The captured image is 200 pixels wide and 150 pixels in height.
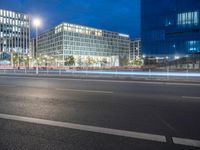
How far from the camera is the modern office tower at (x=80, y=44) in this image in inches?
6058

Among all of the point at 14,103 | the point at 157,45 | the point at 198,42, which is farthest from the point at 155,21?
the point at 14,103

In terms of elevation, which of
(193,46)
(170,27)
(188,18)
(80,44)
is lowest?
(193,46)

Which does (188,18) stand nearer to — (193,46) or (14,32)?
(193,46)

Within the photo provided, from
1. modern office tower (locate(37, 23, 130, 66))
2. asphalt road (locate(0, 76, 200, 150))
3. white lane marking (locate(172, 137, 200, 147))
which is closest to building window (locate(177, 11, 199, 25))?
modern office tower (locate(37, 23, 130, 66))

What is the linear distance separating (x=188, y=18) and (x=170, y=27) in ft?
21.1

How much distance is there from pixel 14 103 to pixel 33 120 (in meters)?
3.13

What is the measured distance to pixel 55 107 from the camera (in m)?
8.51

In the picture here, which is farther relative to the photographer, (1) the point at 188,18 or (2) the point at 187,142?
(1) the point at 188,18

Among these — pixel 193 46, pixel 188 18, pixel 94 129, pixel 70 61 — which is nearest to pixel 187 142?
pixel 94 129

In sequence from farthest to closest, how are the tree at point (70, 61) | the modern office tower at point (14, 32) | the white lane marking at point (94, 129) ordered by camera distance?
the modern office tower at point (14, 32) < the tree at point (70, 61) < the white lane marking at point (94, 129)

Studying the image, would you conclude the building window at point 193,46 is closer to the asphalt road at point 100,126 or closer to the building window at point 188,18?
the building window at point 188,18

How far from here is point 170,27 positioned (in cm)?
8444

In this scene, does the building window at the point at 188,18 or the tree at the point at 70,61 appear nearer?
the building window at the point at 188,18

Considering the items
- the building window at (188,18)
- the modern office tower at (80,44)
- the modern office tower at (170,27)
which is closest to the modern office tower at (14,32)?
the modern office tower at (80,44)
